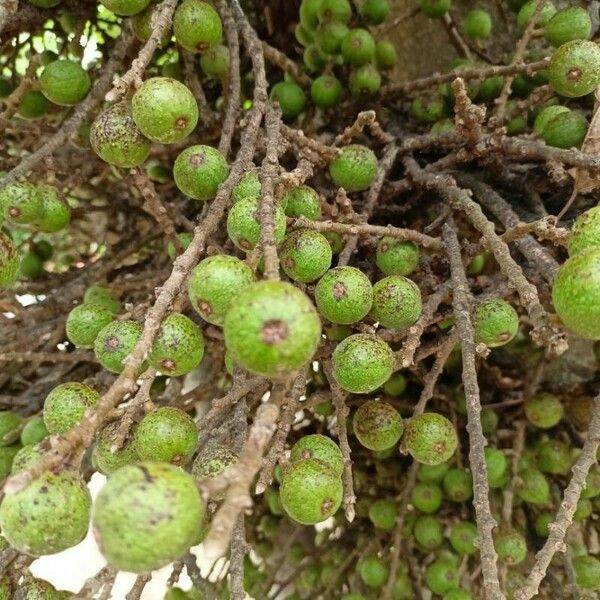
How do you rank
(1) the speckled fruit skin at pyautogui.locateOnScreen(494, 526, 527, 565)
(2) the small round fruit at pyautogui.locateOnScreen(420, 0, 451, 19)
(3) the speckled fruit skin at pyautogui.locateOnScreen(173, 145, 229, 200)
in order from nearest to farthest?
(3) the speckled fruit skin at pyautogui.locateOnScreen(173, 145, 229, 200), (1) the speckled fruit skin at pyautogui.locateOnScreen(494, 526, 527, 565), (2) the small round fruit at pyautogui.locateOnScreen(420, 0, 451, 19)

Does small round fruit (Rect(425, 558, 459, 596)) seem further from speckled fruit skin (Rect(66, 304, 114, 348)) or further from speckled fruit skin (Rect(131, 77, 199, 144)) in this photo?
speckled fruit skin (Rect(131, 77, 199, 144))

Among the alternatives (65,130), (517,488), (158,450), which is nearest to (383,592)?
(517,488)

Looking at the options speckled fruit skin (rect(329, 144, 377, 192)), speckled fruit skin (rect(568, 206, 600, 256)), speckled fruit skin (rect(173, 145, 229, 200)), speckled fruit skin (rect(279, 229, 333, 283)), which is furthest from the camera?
speckled fruit skin (rect(329, 144, 377, 192))

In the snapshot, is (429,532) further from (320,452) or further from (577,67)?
(577,67)

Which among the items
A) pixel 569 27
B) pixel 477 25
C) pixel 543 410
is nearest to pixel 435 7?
pixel 477 25

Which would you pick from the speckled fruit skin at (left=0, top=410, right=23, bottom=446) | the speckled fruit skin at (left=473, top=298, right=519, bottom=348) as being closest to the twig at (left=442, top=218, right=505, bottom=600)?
the speckled fruit skin at (left=473, top=298, right=519, bottom=348)

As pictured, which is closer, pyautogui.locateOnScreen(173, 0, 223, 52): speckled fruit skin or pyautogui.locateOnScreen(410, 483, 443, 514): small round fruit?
pyautogui.locateOnScreen(173, 0, 223, 52): speckled fruit skin
